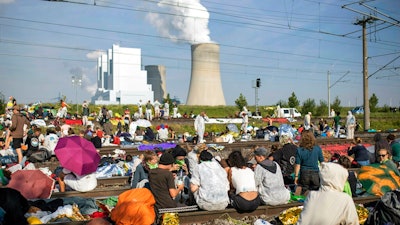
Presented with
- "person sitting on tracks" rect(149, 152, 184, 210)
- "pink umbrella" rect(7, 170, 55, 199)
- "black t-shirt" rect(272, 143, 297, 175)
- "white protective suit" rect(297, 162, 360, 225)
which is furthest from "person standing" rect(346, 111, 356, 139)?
"white protective suit" rect(297, 162, 360, 225)

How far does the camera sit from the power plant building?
77125 mm

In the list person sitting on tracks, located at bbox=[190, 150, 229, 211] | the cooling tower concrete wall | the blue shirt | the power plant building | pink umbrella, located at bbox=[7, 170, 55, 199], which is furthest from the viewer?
the cooling tower concrete wall

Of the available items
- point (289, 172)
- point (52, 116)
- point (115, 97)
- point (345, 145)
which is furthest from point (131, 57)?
point (289, 172)

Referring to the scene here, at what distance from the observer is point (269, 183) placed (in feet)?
23.4

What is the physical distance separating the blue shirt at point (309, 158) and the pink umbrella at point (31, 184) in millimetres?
5161

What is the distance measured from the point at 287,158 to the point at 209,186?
3937 mm

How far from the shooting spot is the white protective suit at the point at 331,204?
4242mm

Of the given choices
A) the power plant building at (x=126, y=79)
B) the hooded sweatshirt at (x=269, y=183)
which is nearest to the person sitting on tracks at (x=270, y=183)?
the hooded sweatshirt at (x=269, y=183)

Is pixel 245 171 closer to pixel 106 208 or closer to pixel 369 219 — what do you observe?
pixel 369 219

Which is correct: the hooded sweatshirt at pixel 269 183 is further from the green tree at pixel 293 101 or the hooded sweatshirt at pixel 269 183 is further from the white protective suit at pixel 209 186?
the green tree at pixel 293 101

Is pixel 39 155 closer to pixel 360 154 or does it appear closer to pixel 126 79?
pixel 360 154

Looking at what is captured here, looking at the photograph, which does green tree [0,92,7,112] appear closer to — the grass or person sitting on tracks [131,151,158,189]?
the grass

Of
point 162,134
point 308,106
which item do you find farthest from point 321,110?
point 162,134

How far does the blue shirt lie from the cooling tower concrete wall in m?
78.9
